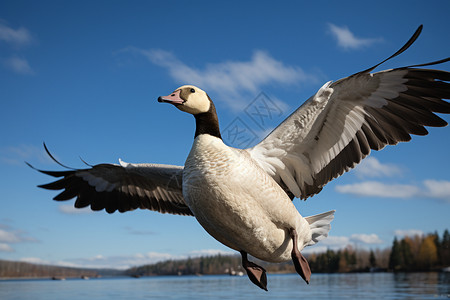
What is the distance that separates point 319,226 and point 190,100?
2.88 m

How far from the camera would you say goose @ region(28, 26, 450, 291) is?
4.79 meters

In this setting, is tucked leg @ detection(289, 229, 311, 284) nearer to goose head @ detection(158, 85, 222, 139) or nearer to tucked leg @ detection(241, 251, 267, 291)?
tucked leg @ detection(241, 251, 267, 291)

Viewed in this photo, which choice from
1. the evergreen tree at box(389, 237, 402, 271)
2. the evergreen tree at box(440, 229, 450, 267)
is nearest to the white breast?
the evergreen tree at box(440, 229, 450, 267)

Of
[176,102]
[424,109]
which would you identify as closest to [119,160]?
[176,102]

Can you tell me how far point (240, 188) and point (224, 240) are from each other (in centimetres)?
74

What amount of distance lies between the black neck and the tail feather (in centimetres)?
221

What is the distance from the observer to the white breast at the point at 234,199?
15.4ft

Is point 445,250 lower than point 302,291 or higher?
higher

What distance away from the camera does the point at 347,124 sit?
236 inches

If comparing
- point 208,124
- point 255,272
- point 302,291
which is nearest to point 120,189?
point 208,124

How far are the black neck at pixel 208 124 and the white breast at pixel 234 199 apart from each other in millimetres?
108

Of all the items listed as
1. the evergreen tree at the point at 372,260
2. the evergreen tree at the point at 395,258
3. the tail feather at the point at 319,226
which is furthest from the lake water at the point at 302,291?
the tail feather at the point at 319,226

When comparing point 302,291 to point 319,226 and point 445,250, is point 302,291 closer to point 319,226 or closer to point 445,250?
point 445,250

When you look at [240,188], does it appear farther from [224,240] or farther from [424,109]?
[424,109]
